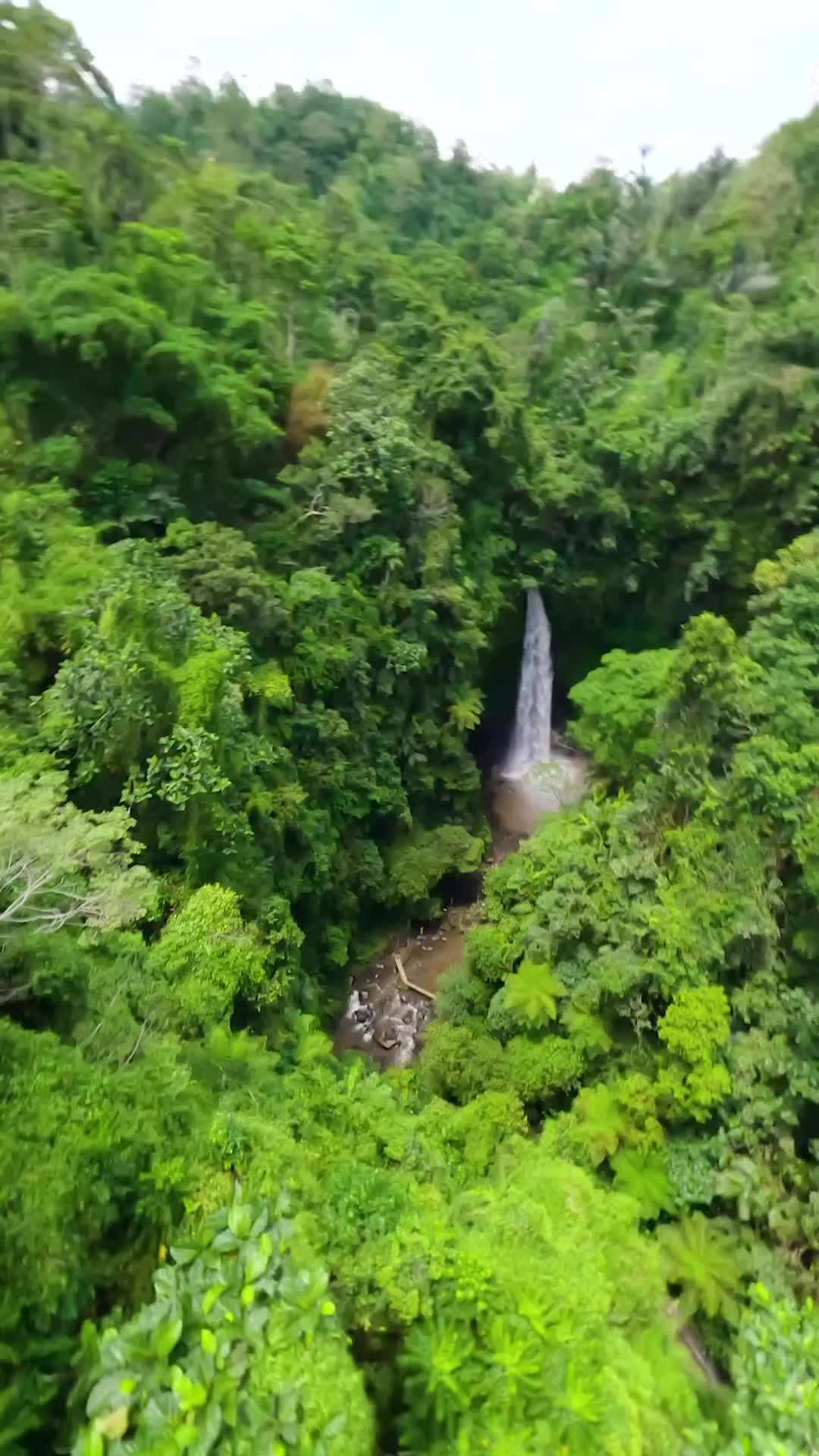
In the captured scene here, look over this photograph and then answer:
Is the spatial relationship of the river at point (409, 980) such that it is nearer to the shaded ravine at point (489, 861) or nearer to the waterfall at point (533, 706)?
the shaded ravine at point (489, 861)

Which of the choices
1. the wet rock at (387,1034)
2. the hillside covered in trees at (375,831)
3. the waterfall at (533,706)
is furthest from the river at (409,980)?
the waterfall at (533,706)

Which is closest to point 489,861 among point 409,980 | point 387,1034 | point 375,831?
point 375,831

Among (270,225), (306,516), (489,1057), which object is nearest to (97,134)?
(270,225)

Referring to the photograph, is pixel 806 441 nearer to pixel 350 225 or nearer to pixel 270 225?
pixel 270 225

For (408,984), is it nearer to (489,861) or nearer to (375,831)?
(375,831)

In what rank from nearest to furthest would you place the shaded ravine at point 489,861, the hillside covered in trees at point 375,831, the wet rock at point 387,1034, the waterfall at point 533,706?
the hillside covered in trees at point 375,831, the wet rock at point 387,1034, the shaded ravine at point 489,861, the waterfall at point 533,706
